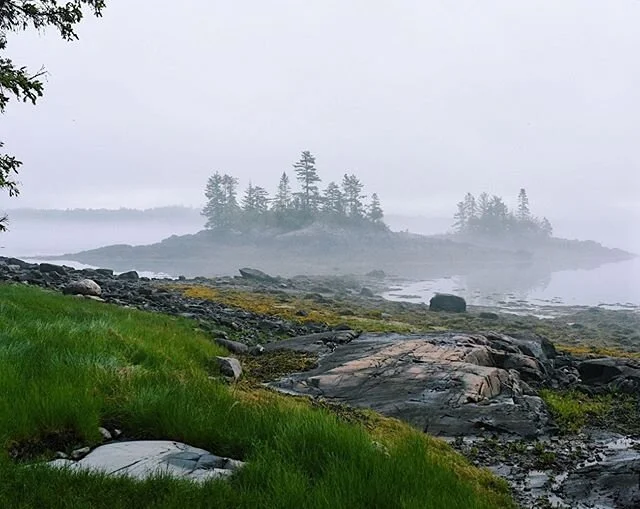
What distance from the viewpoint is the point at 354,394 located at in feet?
35.1

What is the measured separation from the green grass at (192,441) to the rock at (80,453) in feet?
0.48

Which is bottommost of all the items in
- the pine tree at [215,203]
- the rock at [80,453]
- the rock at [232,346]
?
the rock at [232,346]

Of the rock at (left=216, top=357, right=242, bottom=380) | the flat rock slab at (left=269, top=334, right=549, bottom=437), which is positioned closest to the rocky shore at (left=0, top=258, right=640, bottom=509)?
the flat rock slab at (left=269, top=334, right=549, bottom=437)

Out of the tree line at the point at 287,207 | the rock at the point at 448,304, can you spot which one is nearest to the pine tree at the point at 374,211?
the tree line at the point at 287,207

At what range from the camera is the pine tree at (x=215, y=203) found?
484ft

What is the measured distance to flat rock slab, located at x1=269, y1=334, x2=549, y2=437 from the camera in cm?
925

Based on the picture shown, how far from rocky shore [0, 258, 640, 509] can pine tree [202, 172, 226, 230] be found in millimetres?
130726

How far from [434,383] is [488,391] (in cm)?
104

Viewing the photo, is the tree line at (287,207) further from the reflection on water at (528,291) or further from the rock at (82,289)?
the rock at (82,289)

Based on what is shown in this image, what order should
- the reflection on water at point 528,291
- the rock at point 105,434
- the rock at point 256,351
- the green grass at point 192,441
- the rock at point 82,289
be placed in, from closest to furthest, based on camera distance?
1. the green grass at point 192,441
2. the rock at point 105,434
3. the rock at point 256,351
4. the rock at point 82,289
5. the reflection on water at point 528,291

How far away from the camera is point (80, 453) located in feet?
16.6

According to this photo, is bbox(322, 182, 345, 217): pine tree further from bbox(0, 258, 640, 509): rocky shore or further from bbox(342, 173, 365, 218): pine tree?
bbox(0, 258, 640, 509): rocky shore

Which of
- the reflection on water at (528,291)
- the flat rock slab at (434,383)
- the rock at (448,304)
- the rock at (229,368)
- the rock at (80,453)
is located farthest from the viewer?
the reflection on water at (528,291)

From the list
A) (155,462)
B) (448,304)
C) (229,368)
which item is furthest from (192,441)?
(448,304)
